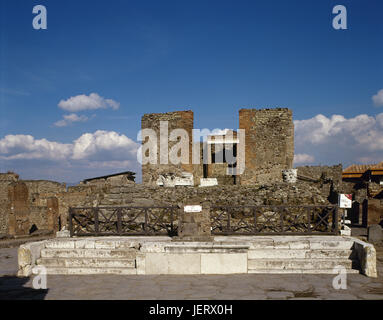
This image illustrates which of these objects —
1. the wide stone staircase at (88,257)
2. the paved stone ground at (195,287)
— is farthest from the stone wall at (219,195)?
the paved stone ground at (195,287)

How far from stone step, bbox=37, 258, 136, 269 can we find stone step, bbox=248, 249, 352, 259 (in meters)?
2.49

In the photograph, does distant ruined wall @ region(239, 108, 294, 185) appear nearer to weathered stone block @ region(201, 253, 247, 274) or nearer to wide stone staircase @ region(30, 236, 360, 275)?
wide stone staircase @ region(30, 236, 360, 275)

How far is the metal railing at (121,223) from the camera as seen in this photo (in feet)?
25.0

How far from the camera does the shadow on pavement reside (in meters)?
4.95

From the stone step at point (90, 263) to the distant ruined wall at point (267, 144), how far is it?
1077 centimetres

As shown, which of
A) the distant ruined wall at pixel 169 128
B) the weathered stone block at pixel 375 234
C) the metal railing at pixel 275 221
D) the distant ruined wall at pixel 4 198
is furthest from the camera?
the distant ruined wall at pixel 4 198

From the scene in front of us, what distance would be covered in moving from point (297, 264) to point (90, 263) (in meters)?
4.12

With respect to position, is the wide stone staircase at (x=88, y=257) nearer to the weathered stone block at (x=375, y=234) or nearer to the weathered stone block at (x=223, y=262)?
the weathered stone block at (x=223, y=262)

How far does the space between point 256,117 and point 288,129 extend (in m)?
1.76

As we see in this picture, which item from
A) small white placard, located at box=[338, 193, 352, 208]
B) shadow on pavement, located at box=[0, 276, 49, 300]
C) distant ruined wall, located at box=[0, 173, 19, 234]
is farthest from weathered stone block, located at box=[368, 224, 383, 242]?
distant ruined wall, located at box=[0, 173, 19, 234]

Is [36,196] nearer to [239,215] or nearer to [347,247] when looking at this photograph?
[239,215]

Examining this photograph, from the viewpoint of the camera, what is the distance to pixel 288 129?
53.3ft

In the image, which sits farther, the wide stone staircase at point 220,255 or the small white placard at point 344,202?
the small white placard at point 344,202
